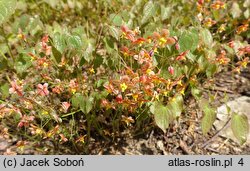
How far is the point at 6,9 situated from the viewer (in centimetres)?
136

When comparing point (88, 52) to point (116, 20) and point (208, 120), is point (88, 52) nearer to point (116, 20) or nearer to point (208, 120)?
point (116, 20)

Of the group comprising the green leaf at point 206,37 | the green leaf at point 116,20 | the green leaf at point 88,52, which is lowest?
the green leaf at point 88,52

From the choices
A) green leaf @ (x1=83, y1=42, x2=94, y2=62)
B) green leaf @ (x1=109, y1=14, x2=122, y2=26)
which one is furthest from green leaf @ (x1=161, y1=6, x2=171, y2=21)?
green leaf @ (x1=83, y1=42, x2=94, y2=62)

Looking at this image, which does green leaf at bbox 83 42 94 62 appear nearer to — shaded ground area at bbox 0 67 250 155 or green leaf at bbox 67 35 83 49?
green leaf at bbox 67 35 83 49

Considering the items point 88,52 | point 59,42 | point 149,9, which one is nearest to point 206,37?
point 149,9

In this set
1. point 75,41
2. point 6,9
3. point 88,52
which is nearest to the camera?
point 6,9

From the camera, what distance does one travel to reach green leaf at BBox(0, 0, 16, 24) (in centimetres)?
134

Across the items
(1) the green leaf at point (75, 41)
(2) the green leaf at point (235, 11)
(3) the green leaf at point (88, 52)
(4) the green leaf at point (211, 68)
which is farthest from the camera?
(2) the green leaf at point (235, 11)

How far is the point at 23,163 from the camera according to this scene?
1625mm

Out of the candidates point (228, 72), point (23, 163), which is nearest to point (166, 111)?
point (23, 163)

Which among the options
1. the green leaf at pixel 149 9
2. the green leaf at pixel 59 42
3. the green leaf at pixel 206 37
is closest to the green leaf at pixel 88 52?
the green leaf at pixel 59 42

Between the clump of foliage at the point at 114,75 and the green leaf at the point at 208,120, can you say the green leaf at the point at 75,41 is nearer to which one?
the clump of foliage at the point at 114,75

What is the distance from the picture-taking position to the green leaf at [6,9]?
4.41 ft

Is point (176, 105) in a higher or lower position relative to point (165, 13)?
lower
